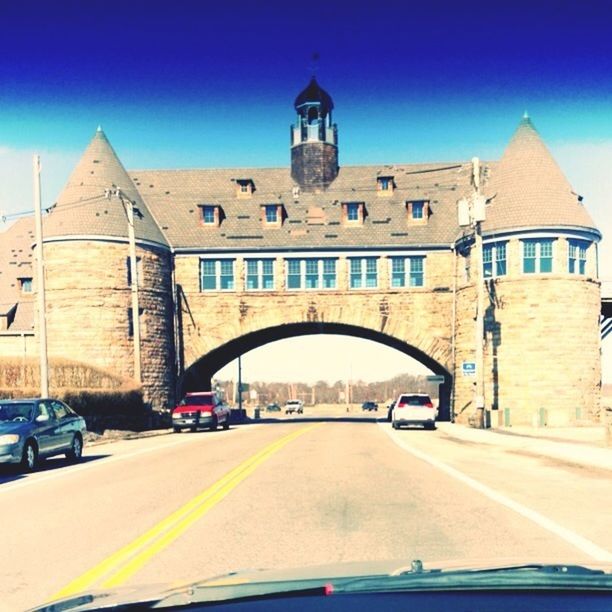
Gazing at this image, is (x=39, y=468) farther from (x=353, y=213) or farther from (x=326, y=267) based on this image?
(x=353, y=213)

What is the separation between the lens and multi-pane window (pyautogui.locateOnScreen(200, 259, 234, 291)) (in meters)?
48.7

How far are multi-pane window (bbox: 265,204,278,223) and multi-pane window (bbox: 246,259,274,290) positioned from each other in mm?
2845

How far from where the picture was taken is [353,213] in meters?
50.0

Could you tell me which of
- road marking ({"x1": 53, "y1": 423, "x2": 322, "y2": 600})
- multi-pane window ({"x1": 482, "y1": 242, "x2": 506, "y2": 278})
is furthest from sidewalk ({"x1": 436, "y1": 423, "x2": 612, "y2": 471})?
multi-pane window ({"x1": 482, "y1": 242, "x2": 506, "y2": 278})

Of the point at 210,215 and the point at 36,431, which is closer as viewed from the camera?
the point at 36,431

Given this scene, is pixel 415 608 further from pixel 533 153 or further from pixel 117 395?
pixel 533 153

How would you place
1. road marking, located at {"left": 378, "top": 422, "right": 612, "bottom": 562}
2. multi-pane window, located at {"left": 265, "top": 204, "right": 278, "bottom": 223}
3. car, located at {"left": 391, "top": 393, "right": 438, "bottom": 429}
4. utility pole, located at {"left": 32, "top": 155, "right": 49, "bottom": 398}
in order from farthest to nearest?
multi-pane window, located at {"left": 265, "top": 204, "right": 278, "bottom": 223}
car, located at {"left": 391, "top": 393, "right": 438, "bottom": 429}
utility pole, located at {"left": 32, "top": 155, "right": 49, "bottom": 398}
road marking, located at {"left": 378, "top": 422, "right": 612, "bottom": 562}

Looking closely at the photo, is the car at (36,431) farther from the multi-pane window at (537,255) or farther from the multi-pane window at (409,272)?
the multi-pane window at (409,272)

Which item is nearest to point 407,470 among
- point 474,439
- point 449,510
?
point 449,510

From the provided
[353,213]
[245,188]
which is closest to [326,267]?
[353,213]

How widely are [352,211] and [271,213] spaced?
4.90 m

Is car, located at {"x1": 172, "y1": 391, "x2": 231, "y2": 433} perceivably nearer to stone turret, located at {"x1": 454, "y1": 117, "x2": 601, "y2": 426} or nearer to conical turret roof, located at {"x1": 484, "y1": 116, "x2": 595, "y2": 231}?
stone turret, located at {"x1": 454, "y1": 117, "x2": 601, "y2": 426}

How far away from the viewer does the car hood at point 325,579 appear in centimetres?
288

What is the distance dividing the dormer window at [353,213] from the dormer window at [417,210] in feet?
9.24
